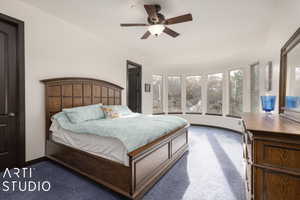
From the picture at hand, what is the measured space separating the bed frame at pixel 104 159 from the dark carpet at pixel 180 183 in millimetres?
110

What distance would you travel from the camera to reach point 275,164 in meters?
1.07

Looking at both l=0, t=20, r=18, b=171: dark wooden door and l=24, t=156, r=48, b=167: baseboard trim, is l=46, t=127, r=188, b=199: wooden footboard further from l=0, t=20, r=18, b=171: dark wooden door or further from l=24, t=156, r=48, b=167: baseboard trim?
l=0, t=20, r=18, b=171: dark wooden door

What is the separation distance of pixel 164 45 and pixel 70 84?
2683 mm

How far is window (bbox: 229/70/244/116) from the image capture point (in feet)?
16.0

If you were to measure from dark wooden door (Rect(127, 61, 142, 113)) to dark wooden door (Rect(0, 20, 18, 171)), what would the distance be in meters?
3.11

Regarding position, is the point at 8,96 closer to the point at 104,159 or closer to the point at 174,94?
the point at 104,159

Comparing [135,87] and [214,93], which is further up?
[135,87]

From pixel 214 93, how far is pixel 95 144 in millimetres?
5028

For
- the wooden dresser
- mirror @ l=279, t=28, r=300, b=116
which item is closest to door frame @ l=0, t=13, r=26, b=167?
the wooden dresser

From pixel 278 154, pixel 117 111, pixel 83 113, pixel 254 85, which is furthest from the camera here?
pixel 254 85

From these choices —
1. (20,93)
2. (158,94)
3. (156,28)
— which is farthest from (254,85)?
(20,93)

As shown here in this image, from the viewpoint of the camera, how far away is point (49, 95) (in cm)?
269

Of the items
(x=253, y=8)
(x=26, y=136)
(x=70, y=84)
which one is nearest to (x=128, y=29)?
(x=70, y=84)

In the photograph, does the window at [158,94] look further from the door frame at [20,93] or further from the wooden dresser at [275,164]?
the wooden dresser at [275,164]
